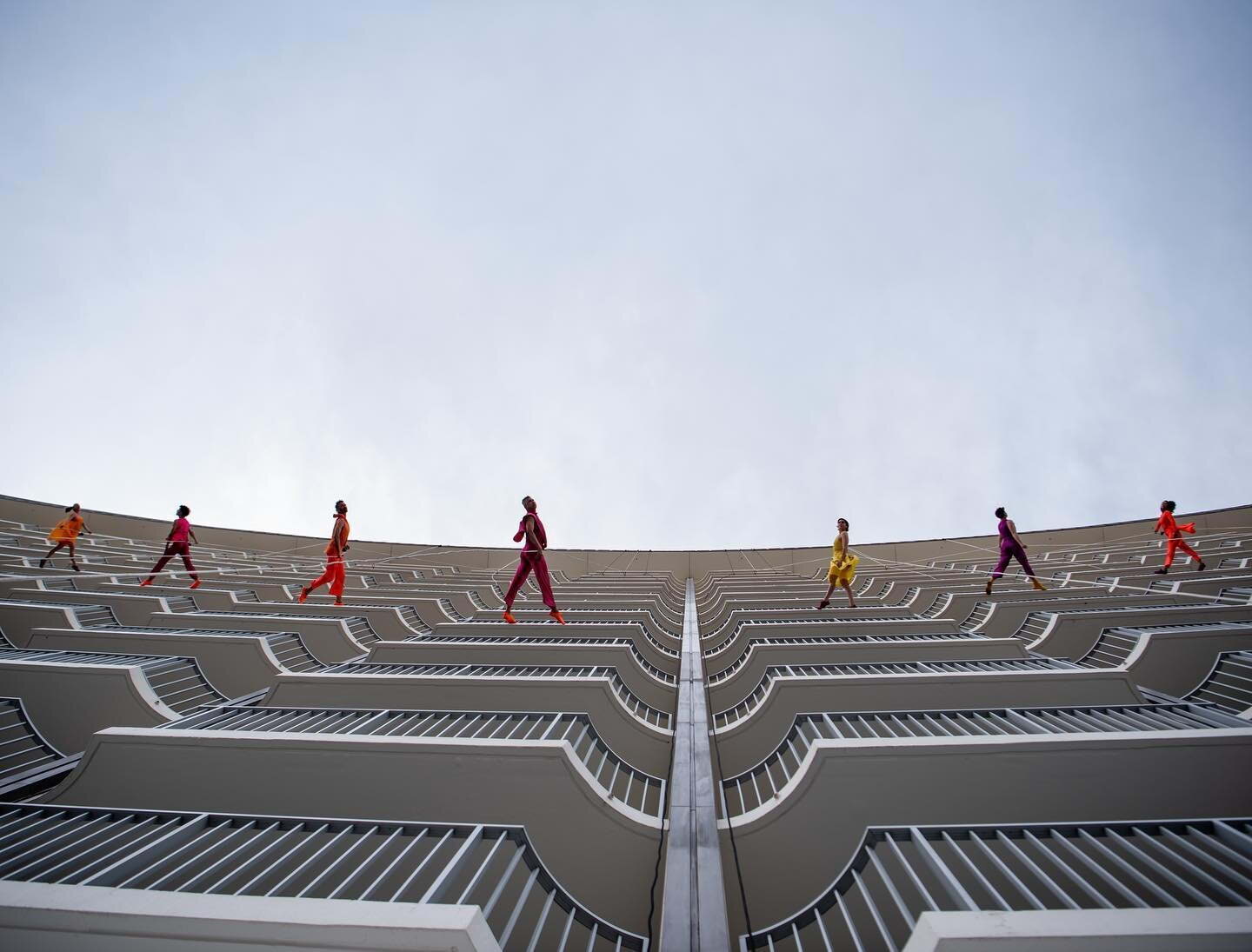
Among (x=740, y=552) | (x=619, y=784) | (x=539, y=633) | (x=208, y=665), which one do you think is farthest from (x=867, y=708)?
(x=740, y=552)

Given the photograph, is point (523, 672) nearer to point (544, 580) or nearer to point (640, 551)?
point (544, 580)

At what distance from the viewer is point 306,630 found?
7469mm

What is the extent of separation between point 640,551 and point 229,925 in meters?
23.4

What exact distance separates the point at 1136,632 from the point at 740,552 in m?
19.7

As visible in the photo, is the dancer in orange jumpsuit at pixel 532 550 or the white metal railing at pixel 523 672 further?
the dancer in orange jumpsuit at pixel 532 550

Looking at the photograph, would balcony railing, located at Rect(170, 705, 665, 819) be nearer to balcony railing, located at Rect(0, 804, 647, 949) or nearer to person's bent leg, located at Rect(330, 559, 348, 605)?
balcony railing, located at Rect(0, 804, 647, 949)

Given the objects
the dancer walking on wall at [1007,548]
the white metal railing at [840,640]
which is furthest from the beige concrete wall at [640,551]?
the white metal railing at [840,640]

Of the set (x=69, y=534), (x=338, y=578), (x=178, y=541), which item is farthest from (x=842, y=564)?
(x=69, y=534)

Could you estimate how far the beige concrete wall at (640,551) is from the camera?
13.7 meters

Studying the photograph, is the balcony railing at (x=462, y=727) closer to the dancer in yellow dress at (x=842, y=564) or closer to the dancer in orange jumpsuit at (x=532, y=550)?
the dancer in orange jumpsuit at (x=532, y=550)

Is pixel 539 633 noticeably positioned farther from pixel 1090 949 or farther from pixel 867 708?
pixel 1090 949

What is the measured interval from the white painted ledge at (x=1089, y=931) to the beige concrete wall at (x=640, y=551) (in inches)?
559

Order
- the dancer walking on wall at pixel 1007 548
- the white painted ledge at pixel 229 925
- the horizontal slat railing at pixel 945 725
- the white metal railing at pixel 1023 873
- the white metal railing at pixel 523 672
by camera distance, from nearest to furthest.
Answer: the white painted ledge at pixel 229 925 → the white metal railing at pixel 1023 873 → the horizontal slat railing at pixel 945 725 → the white metal railing at pixel 523 672 → the dancer walking on wall at pixel 1007 548

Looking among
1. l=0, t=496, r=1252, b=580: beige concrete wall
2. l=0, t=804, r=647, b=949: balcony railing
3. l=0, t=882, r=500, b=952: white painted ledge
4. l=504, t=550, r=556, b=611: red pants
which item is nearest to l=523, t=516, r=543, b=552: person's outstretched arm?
l=504, t=550, r=556, b=611: red pants
